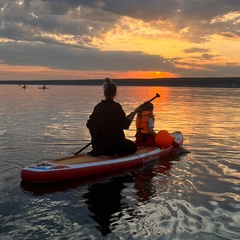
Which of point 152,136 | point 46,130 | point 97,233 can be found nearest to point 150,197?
point 97,233

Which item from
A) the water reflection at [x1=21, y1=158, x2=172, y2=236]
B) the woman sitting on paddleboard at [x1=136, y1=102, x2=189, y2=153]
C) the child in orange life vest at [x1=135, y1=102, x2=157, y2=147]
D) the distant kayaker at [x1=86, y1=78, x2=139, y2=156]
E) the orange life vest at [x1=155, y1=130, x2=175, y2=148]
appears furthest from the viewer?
the orange life vest at [x1=155, y1=130, x2=175, y2=148]

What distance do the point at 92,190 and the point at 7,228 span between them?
9.34 feet

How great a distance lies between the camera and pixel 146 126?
491 inches

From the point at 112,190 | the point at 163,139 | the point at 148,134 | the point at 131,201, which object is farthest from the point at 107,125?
the point at 163,139

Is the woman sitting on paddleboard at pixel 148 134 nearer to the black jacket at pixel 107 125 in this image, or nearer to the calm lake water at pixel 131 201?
the calm lake water at pixel 131 201

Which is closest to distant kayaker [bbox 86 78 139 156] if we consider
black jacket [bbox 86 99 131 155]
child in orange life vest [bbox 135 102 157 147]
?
black jacket [bbox 86 99 131 155]

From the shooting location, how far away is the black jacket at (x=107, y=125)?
992 cm

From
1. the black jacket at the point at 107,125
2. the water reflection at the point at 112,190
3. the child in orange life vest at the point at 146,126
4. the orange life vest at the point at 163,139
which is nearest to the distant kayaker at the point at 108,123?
the black jacket at the point at 107,125

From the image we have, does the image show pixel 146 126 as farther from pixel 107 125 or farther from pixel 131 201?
pixel 131 201

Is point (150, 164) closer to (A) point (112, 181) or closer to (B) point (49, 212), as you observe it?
(A) point (112, 181)

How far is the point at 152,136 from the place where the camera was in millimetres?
12781

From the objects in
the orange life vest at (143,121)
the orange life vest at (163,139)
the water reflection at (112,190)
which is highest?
the orange life vest at (143,121)

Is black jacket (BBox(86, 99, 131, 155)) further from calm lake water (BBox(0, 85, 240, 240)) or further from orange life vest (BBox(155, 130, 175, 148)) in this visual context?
orange life vest (BBox(155, 130, 175, 148))

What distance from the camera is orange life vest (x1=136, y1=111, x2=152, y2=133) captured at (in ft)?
40.1
